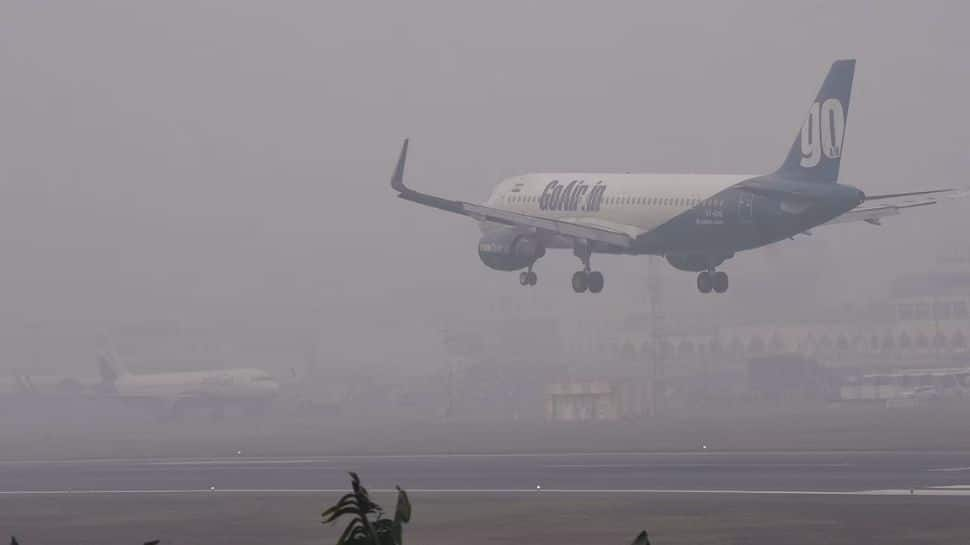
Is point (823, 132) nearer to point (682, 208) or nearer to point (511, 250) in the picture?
point (682, 208)

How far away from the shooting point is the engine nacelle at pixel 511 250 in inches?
3593

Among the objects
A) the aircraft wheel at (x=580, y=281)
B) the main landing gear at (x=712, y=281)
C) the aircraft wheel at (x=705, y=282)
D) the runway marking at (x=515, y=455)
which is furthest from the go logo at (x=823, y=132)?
the runway marking at (x=515, y=455)

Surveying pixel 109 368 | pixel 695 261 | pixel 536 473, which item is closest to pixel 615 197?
pixel 695 261

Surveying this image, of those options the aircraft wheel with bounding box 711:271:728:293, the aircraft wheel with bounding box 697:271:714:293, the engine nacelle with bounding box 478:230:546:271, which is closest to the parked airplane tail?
the engine nacelle with bounding box 478:230:546:271

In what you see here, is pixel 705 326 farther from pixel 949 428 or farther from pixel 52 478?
pixel 52 478

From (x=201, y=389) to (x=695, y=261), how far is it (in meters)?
79.3

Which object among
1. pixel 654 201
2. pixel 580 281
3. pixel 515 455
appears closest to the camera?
pixel 654 201

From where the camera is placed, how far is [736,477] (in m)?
71.8

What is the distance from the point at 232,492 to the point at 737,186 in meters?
27.6

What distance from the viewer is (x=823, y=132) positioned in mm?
86250

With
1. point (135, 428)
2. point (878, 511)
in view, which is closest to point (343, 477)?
point (878, 511)

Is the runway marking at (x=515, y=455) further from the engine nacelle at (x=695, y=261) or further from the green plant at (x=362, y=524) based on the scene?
the green plant at (x=362, y=524)

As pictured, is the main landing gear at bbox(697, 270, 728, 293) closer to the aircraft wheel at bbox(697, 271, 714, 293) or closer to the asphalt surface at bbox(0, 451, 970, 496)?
the aircraft wheel at bbox(697, 271, 714, 293)

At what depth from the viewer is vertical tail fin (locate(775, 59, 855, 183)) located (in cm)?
8544
